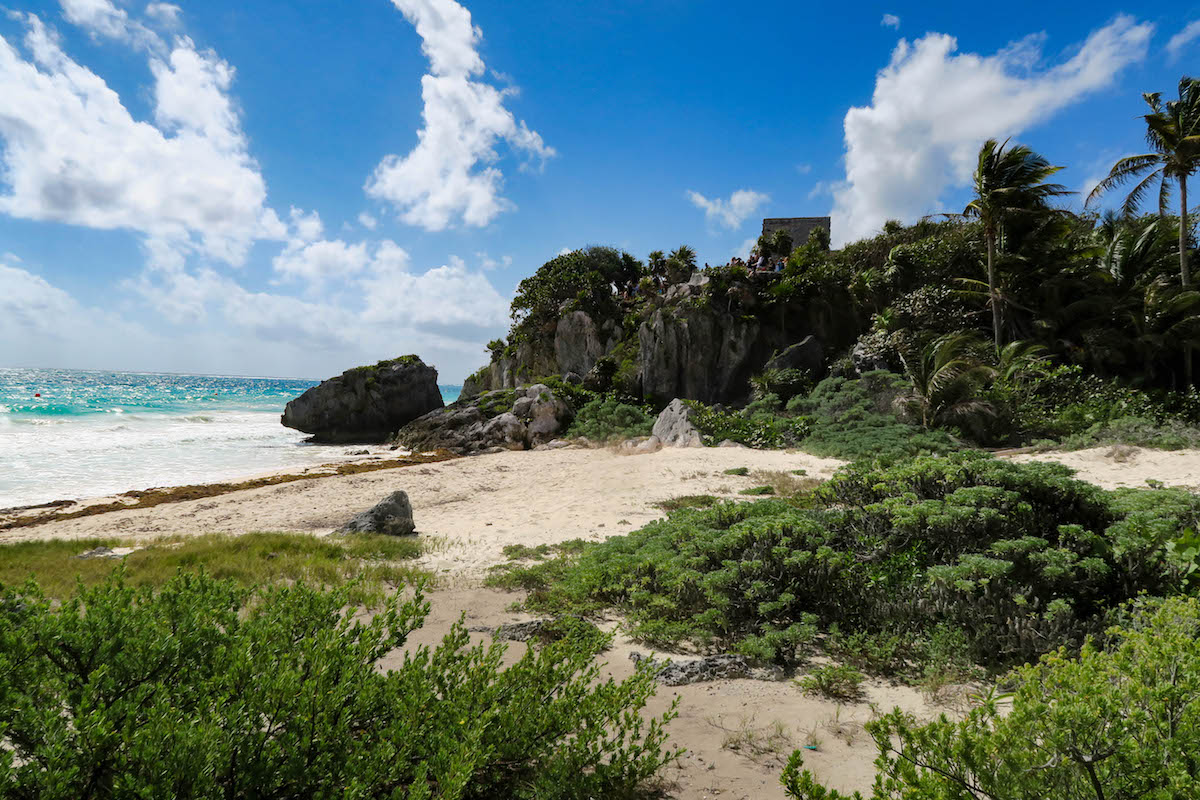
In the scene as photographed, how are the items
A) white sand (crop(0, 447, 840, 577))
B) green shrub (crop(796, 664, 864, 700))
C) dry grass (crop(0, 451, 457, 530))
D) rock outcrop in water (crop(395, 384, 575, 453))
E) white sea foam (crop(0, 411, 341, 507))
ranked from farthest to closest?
rock outcrop in water (crop(395, 384, 575, 453)) < white sea foam (crop(0, 411, 341, 507)) < dry grass (crop(0, 451, 457, 530)) < white sand (crop(0, 447, 840, 577)) < green shrub (crop(796, 664, 864, 700))

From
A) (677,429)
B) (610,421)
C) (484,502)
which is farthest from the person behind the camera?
(610,421)

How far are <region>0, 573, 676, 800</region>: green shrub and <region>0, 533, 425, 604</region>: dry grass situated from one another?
331 centimetres

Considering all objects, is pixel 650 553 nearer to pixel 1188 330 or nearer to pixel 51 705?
pixel 51 705

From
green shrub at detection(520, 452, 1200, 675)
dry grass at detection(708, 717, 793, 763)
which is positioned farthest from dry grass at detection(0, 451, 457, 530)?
dry grass at detection(708, 717, 793, 763)

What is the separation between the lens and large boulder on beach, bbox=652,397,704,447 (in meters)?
18.7

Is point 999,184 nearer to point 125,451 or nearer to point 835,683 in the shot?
point 835,683

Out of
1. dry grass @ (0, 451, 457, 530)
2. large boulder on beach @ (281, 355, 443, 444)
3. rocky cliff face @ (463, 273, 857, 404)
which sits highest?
rocky cliff face @ (463, 273, 857, 404)

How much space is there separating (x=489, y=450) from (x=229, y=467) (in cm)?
980

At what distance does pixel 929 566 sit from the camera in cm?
479

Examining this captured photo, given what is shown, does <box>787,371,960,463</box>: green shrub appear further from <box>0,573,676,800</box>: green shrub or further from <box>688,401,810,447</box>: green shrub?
<box>0,573,676,800</box>: green shrub

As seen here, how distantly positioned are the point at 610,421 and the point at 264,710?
2131cm

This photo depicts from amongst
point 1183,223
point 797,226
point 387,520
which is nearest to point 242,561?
point 387,520

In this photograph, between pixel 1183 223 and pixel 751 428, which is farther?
pixel 751 428

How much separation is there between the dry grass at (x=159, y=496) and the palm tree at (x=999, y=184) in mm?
21293
